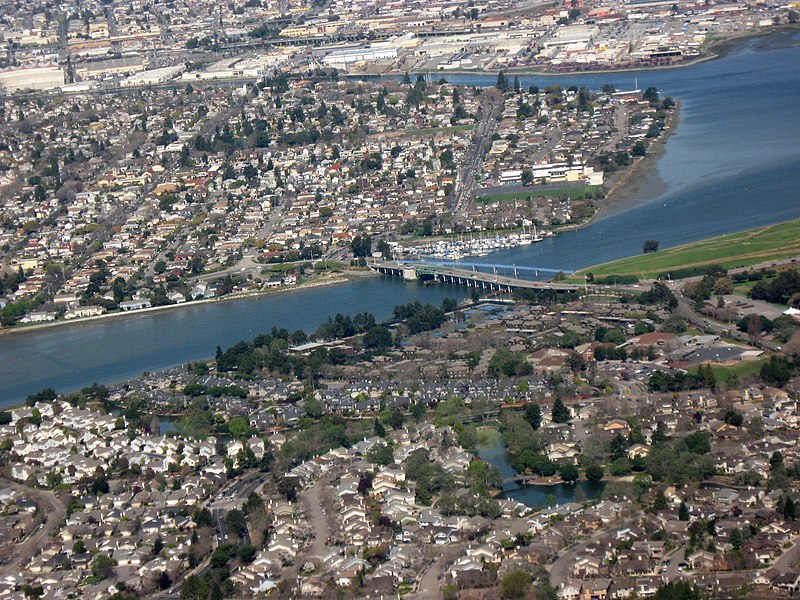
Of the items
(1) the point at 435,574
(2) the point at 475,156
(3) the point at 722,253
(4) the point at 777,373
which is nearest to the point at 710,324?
(4) the point at 777,373

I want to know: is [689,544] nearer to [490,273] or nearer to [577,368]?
[577,368]

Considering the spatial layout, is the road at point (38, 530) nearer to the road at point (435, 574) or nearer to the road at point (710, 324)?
the road at point (435, 574)

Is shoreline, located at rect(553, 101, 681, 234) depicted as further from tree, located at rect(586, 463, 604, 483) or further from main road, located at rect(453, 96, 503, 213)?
tree, located at rect(586, 463, 604, 483)

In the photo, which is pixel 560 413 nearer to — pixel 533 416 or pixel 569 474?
pixel 533 416

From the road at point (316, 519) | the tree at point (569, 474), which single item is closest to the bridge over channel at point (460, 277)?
the tree at point (569, 474)

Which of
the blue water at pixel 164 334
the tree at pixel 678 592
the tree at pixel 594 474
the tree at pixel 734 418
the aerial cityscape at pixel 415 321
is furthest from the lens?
the blue water at pixel 164 334
